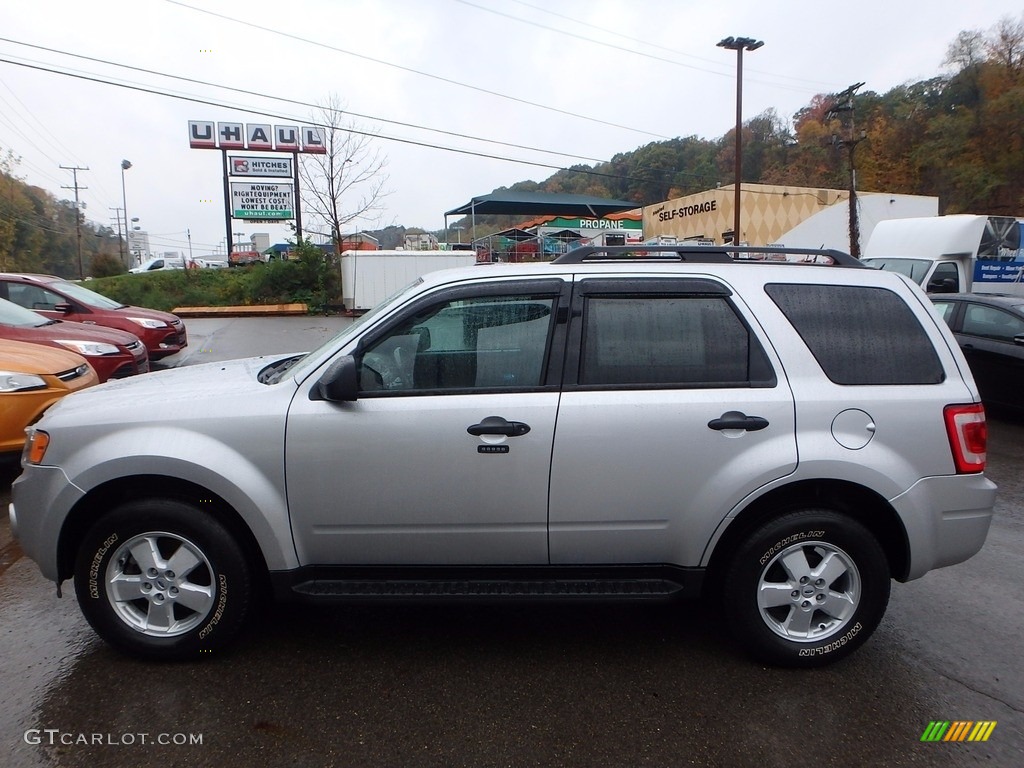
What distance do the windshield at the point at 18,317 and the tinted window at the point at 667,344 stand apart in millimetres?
7916

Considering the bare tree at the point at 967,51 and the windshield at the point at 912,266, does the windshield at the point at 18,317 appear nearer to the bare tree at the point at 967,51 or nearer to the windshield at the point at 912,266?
the windshield at the point at 912,266

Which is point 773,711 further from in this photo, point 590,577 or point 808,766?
point 590,577

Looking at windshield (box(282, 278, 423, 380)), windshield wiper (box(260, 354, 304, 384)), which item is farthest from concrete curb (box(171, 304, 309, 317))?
windshield (box(282, 278, 423, 380))

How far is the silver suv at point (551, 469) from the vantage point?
9.89 feet

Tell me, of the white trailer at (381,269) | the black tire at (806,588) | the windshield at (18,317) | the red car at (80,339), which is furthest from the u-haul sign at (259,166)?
the black tire at (806,588)

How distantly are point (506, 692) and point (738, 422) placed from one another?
1535 mm

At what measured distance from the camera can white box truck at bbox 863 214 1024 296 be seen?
14.6 m

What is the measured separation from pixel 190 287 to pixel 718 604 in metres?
26.9

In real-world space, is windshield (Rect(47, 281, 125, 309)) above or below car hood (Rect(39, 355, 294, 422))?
above

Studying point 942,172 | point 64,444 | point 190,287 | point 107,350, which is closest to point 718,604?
point 64,444

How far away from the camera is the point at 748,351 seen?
316cm

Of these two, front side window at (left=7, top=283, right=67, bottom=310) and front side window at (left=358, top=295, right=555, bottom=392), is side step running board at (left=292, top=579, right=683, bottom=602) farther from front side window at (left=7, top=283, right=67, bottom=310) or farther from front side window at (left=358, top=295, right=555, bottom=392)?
front side window at (left=7, top=283, right=67, bottom=310)

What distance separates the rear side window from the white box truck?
12714 mm

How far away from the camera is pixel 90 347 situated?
27.6 ft
